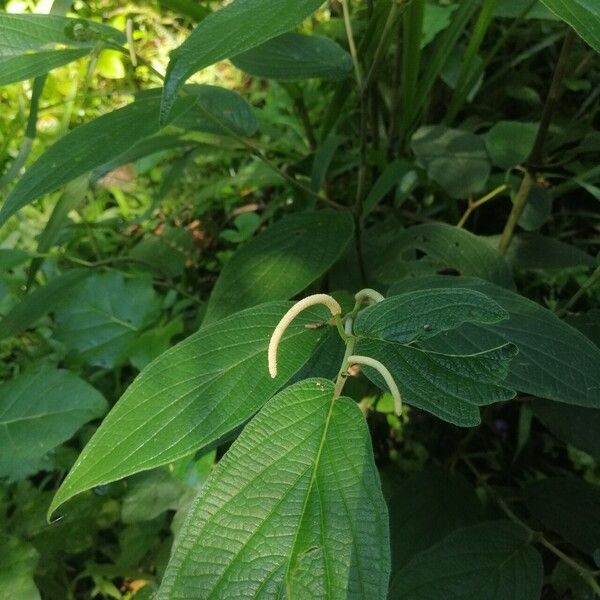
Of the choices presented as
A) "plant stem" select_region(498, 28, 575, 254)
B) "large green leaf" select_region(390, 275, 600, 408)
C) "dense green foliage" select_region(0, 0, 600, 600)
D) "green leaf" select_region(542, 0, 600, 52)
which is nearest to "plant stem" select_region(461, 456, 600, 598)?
"dense green foliage" select_region(0, 0, 600, 600)

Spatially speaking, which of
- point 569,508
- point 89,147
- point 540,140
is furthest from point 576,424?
point 89,147

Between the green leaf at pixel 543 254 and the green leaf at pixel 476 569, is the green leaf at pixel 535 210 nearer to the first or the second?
the green leaf at pixel 543 254

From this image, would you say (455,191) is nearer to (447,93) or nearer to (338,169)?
(338,169)

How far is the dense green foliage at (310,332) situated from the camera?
35cm

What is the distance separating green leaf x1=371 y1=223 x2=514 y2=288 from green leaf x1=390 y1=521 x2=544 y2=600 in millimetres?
279

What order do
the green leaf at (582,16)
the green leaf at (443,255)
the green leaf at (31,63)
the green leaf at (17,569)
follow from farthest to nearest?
A: the green leaf at (443,255) < the green leaf at (17,569) < the green leaf at (31,63) < the green leaf at (582,16)

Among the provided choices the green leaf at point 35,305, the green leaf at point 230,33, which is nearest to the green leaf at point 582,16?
the green leaf at point 230,33

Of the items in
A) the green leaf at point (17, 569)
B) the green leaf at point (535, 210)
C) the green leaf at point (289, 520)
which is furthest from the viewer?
the green leaf at point (535, 210)

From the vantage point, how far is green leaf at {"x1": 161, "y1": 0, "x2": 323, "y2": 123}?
0.43m

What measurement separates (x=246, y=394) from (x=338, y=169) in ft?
2.73

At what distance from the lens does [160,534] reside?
0.92 meters

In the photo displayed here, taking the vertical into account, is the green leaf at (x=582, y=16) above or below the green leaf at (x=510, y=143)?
above

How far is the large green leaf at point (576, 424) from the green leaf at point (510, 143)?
0.34 metres

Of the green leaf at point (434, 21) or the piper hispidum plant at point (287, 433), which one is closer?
the piper hispidum plant at point (287, 433)
